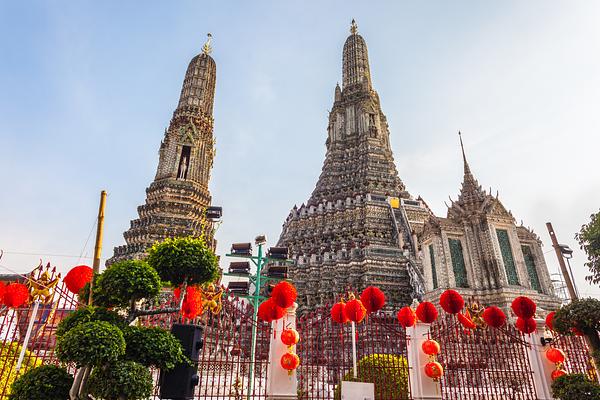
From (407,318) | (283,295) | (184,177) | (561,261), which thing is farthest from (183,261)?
(184,177)

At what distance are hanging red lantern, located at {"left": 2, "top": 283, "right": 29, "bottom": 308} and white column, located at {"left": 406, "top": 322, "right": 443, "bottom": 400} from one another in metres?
9.83

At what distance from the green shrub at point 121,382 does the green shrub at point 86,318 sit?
83 cm

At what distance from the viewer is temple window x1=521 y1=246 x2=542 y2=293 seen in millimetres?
22281

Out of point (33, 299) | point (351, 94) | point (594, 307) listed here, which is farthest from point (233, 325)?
point (351, 94)

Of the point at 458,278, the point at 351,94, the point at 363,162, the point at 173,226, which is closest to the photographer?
the point at 458,278

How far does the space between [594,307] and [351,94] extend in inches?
1635

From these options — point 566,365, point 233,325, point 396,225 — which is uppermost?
point 396,225

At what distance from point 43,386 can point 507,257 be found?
905 inches

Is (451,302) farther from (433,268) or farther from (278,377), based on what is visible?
(433,268)

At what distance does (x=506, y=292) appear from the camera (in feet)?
67.6

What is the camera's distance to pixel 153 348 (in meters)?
6.24

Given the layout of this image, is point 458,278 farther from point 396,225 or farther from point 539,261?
point 396,225

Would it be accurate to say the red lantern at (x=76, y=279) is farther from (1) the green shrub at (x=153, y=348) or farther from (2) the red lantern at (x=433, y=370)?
(2) the red lantern at (x=433, y=370)

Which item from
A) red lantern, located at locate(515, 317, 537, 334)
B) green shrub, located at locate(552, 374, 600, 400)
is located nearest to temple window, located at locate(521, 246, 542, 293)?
red lantern, located at locate(515, 317, 537, 334)
